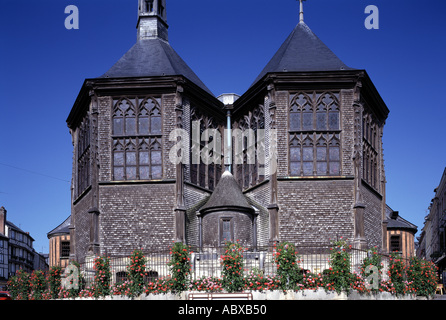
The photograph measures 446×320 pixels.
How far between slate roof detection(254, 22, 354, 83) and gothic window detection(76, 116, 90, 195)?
→ 10166 mm

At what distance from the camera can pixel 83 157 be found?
3266cm

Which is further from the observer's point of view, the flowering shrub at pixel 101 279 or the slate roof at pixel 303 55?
the slate roof at pixel 303 55

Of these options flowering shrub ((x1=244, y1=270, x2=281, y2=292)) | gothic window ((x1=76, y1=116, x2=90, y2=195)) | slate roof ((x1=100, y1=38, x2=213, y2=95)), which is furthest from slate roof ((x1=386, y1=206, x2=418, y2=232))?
flowering shrub ((x1=244, y1=270, x2=281, y2=292))

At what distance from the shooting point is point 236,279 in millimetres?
22203

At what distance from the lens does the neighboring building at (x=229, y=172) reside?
94.4 feet

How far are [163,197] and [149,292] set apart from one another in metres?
7.04

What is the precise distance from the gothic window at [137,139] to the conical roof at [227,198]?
9.79 ft

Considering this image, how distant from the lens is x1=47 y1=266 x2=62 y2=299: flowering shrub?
86.2ft

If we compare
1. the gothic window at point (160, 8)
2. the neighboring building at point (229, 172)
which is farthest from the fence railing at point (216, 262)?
the gothic window at point (160, 8)

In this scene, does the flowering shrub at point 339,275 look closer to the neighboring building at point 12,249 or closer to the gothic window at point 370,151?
the gothic window at point 370,151

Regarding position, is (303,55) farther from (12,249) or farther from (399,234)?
(12,249)
